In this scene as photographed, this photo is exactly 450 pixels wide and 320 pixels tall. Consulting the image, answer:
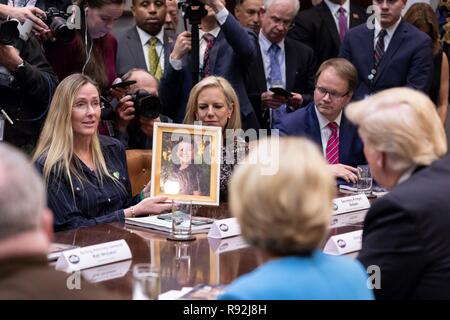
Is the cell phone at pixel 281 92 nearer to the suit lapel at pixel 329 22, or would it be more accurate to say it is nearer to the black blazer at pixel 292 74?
the black blazer at pixel 292 74

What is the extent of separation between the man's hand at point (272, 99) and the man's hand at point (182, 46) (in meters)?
0.57

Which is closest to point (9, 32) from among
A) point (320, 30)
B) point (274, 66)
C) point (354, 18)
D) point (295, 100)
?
point (295, 100)

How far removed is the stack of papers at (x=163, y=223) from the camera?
130 inches

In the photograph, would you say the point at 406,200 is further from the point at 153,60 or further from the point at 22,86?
the point at 153,60

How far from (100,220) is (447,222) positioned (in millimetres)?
1637

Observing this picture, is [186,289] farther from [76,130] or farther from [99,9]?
[99,9]

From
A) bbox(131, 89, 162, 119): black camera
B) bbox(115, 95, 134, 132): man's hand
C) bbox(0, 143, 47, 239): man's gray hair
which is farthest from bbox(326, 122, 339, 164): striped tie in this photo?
bbox(0, 143, 47, 239): man's gray hair

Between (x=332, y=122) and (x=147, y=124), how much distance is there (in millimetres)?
1016

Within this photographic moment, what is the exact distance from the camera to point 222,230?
10.5ft

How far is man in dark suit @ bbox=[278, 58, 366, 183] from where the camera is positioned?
183 inches

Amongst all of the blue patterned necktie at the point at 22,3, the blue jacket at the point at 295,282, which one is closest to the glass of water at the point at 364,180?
the blue patterned necktie at the point at 22,3

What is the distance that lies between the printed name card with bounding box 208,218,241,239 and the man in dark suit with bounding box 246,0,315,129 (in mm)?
2040

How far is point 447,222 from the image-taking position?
89.4 inches

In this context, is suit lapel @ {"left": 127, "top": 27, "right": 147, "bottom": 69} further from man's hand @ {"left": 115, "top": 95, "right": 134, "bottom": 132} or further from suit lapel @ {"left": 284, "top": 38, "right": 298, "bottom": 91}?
suit lapel @ {"left": 284, "top": 38, "right": 298, "bottom": 91}
